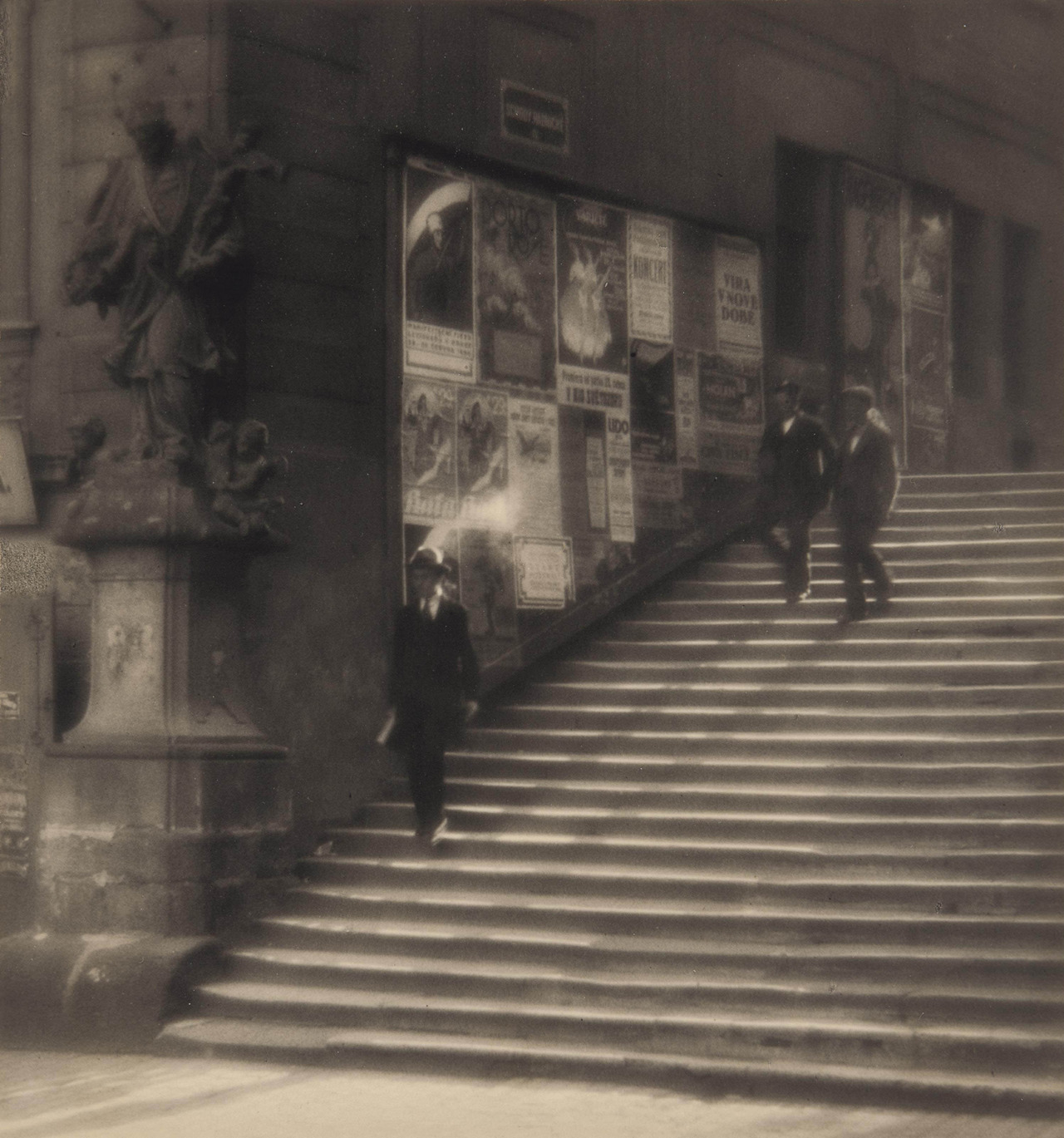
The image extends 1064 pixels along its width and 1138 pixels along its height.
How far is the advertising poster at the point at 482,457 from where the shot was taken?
611 inches

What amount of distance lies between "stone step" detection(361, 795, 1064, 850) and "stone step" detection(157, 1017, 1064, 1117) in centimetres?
194

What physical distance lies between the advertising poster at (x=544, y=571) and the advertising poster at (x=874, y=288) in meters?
4.83

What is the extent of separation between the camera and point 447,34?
15633 millimetres

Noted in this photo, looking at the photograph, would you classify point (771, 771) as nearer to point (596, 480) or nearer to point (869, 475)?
point (869, 475)

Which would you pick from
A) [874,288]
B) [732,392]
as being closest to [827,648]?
[732,392]

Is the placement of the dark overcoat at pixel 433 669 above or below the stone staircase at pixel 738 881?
above

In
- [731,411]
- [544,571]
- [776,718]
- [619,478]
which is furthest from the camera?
[731,411]

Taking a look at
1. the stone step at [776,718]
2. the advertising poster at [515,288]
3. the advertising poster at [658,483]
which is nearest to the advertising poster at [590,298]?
the advertising poster at [515,288]

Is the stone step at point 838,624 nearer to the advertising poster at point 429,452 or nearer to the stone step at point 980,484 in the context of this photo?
the advertising poster at point 429,452

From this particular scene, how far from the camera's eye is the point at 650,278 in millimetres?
17688

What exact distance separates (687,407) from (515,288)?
2330 millimetres

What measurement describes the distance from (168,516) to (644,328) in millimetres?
5809

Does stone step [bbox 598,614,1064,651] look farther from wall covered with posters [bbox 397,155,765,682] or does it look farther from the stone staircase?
wall covered with posters [bbox 397,155,765,682]

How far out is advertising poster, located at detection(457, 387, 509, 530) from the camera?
15.5m
